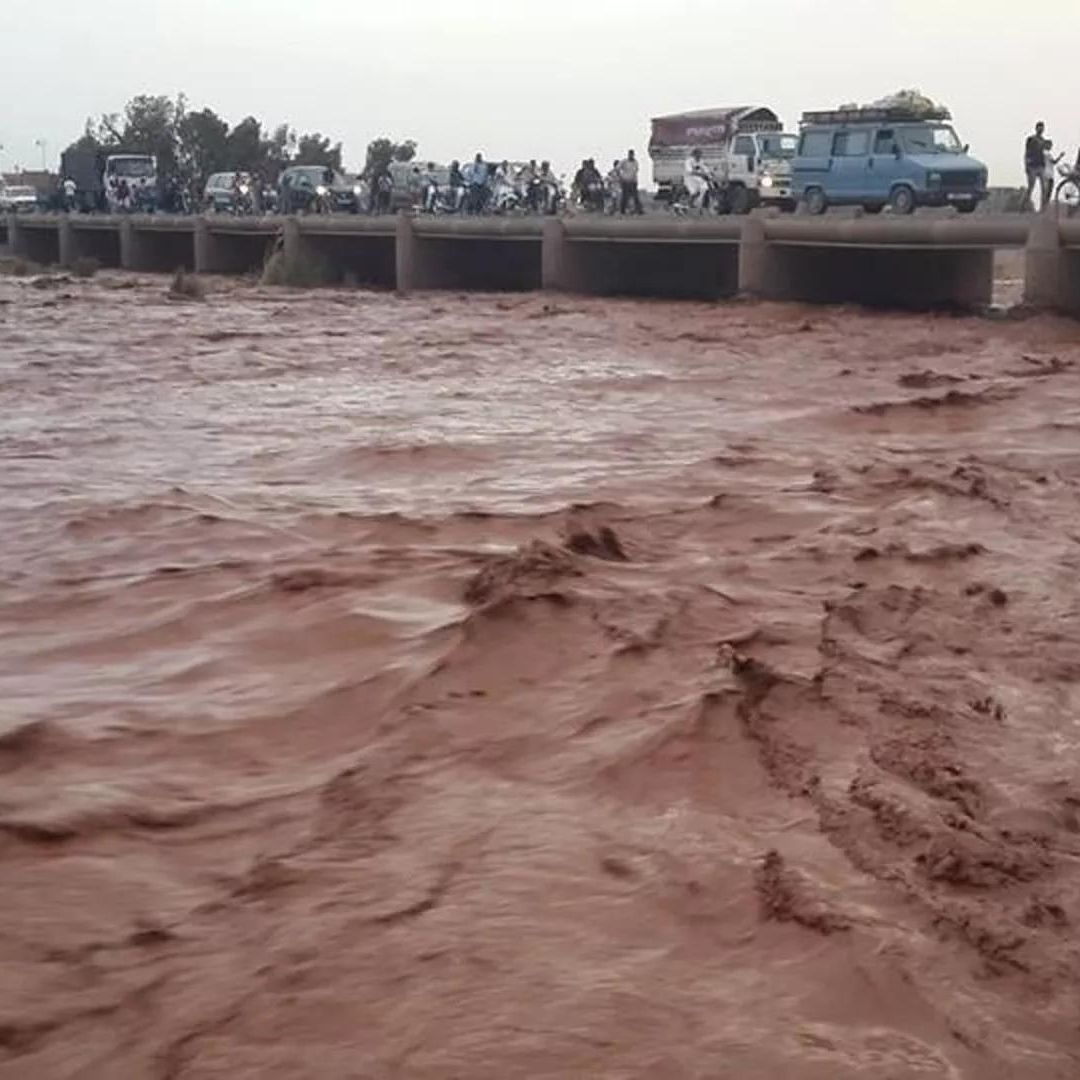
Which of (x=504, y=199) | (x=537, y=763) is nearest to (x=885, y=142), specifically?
(x=504, y=199)

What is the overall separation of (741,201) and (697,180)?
2.68 meters

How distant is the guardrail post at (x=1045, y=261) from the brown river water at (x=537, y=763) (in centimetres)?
1058

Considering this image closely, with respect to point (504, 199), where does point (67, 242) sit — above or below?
below

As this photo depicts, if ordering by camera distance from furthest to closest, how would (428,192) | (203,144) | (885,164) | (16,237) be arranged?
(203,144), (16,237), (428,192), (885,164)

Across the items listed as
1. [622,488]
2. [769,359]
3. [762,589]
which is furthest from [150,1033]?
[769,359]

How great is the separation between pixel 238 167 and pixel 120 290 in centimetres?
4246

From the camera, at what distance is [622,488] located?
934 cm

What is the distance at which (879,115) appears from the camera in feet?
95.7

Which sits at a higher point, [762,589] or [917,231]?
[917,231]

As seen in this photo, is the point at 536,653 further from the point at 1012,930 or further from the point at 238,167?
the point at 238,167

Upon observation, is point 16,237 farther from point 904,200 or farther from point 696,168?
point 904,200

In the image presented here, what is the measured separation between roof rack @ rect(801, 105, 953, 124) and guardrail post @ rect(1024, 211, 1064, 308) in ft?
28.3

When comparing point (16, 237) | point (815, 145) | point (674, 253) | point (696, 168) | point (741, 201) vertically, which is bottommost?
point (674, 253)

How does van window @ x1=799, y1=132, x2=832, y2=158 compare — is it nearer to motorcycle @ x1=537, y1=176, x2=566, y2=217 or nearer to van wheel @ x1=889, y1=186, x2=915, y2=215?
van wheel @ x1=889, y1=186, x2=915, y2=215
